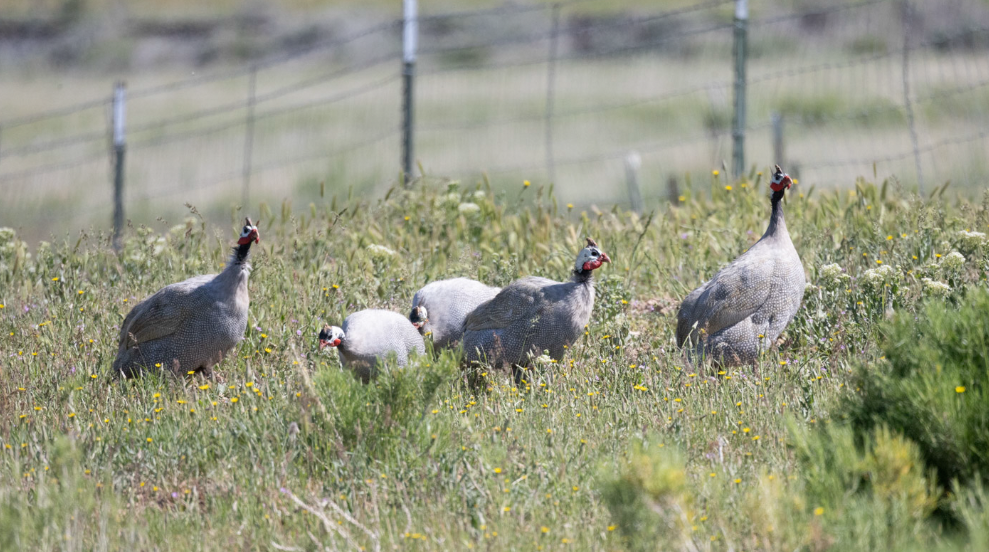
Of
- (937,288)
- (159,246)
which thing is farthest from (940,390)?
(159,246)

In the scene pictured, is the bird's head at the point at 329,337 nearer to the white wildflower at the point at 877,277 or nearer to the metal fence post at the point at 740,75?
the white wildflower at the point at 877,277

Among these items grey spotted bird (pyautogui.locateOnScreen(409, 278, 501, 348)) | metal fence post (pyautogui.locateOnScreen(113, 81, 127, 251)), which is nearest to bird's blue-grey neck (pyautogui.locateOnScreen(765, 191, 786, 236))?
grey spotted bird (pyautogui.locateOnScreen(409, 278, 501, 348))

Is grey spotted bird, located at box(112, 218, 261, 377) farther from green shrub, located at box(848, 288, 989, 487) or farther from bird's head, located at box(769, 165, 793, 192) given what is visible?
green shrub, located at box(848, 288, 989, 487)

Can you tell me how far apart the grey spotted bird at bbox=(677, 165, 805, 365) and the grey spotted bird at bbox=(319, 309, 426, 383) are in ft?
5.29

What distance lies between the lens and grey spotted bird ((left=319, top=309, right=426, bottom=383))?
5453mm

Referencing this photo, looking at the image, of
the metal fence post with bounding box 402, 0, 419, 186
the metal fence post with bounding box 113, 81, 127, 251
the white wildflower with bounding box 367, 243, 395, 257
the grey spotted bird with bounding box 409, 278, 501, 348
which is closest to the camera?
the grey spotted bird with bounding box 409, 278, 501, 348

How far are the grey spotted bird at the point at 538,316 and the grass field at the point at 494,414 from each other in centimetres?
17

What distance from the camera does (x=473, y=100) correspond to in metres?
22.3

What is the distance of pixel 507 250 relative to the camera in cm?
785

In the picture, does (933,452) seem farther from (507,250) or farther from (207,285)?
(507,250)

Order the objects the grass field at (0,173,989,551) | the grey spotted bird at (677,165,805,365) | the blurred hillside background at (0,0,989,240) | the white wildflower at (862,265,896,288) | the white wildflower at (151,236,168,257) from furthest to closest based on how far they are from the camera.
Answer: the blurred hillside background at (0,0,989,240) < the white wildflower at (151,236,168,257) < the grey spotted bird at (677,165,805,365) < the white wildflower at (862,265,896,288) < the grass field at (0,173,989,551)

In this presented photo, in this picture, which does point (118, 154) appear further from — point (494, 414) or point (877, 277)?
point (877, 277)

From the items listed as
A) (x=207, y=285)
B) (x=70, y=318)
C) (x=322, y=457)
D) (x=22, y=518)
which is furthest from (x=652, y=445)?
(x=70, y=318)

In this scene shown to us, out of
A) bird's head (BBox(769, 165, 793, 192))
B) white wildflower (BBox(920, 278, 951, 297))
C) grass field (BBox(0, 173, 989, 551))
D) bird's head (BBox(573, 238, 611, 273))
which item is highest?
bird's head (BBox(769, 165, 793, 192))
